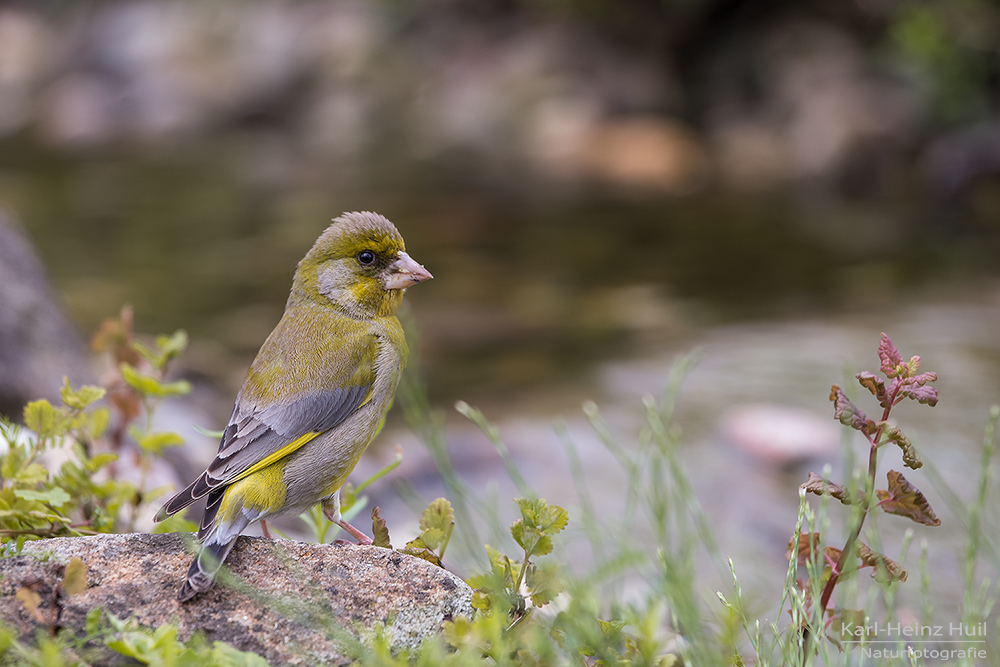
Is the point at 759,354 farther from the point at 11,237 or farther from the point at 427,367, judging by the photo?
the point at 11,237

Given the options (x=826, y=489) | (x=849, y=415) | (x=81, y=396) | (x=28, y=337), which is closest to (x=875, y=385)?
(x=849, y=415)

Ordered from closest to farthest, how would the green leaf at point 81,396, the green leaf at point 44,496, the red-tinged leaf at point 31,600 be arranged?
the red-tinged leaf at point 31,600, the green leaf at point 44,496, the green leaf at point 81,396

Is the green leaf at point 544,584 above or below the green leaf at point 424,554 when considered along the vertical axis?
below

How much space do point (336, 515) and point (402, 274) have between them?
30.3 inches

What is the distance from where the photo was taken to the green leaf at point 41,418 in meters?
2.53

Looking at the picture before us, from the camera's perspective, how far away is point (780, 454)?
6.70m

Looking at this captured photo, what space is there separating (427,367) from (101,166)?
1207 cm

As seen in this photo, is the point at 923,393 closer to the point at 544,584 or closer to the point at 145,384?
the point at 544,584

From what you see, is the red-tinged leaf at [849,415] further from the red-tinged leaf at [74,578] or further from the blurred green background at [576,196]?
the blurred green background at [576,196]

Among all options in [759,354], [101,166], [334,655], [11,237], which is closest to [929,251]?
[759,354]

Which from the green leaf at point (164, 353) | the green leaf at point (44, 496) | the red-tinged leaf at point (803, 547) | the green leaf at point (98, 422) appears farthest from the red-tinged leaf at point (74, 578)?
the red-tinged leaf at point (803, 547)

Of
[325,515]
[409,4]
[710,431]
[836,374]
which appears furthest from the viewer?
[409,4]

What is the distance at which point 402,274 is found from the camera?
305 cm

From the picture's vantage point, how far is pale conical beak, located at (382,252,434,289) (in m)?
3.03
